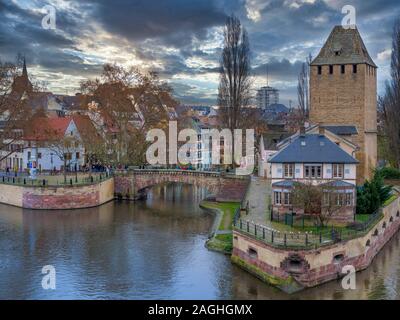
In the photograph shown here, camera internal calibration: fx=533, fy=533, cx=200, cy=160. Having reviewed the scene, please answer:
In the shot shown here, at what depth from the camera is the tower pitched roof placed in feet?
177

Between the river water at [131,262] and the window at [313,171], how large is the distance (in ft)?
24.3

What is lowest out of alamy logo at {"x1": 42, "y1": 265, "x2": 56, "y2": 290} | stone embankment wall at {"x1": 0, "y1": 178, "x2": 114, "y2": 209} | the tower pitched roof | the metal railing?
alamy logo at {"x1": 42, "y1": 265, "x2": 56, "y2": 290}

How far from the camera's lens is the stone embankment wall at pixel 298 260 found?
99.7 ft

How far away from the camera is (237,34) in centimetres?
6147

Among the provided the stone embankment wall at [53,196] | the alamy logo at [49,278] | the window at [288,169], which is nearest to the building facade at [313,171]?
the window at [288,169]

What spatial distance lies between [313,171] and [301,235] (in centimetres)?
952

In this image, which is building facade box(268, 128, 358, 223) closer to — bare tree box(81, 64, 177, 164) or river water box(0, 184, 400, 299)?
river water box(0, 184, 400, 299)

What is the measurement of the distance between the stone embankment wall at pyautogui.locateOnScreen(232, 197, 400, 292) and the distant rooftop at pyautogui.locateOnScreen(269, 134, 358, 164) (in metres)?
6.70

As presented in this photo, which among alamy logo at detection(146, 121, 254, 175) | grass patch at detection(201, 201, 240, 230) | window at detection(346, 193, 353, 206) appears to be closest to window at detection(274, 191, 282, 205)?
grass patch at detection(201, 201, 240, 230)

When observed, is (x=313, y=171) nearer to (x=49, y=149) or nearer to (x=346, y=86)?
(x=346, y=86)

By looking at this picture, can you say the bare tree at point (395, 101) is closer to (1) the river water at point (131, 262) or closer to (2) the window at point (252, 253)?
(1) the river water at point (131, 262)

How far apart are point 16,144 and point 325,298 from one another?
60.4 meters
